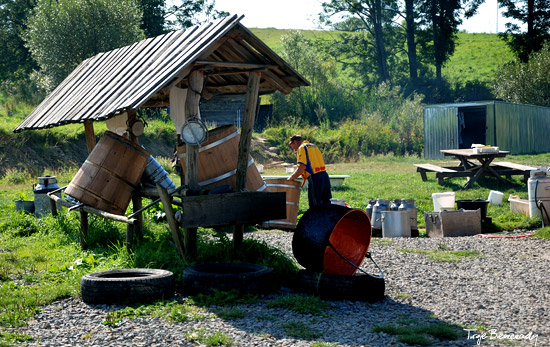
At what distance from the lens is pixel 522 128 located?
33031 millimetres

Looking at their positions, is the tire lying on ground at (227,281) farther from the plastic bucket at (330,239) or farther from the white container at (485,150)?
the white container at (485,150)

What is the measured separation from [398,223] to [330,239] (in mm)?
4543

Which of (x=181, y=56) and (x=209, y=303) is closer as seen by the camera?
(x=209, y=303)

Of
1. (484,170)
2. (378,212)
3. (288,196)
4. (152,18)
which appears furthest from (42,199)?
(152,18)

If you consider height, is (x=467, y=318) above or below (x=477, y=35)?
below

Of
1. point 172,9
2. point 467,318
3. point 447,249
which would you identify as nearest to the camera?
point 467,318

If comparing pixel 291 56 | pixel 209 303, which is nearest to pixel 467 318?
pixel 209 303

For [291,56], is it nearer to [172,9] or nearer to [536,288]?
[172,9]

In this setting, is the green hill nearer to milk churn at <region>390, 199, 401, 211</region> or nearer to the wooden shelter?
milk churn at <region>390, 199, 401, 211</region>

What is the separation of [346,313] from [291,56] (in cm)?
4033

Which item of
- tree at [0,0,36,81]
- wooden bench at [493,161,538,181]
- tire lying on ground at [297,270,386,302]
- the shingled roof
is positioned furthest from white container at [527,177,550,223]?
tree at [0,0,36,81]

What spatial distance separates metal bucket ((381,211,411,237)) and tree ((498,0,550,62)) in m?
45.0

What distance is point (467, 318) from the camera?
6125mm

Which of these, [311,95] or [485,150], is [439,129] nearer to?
[311,95]
